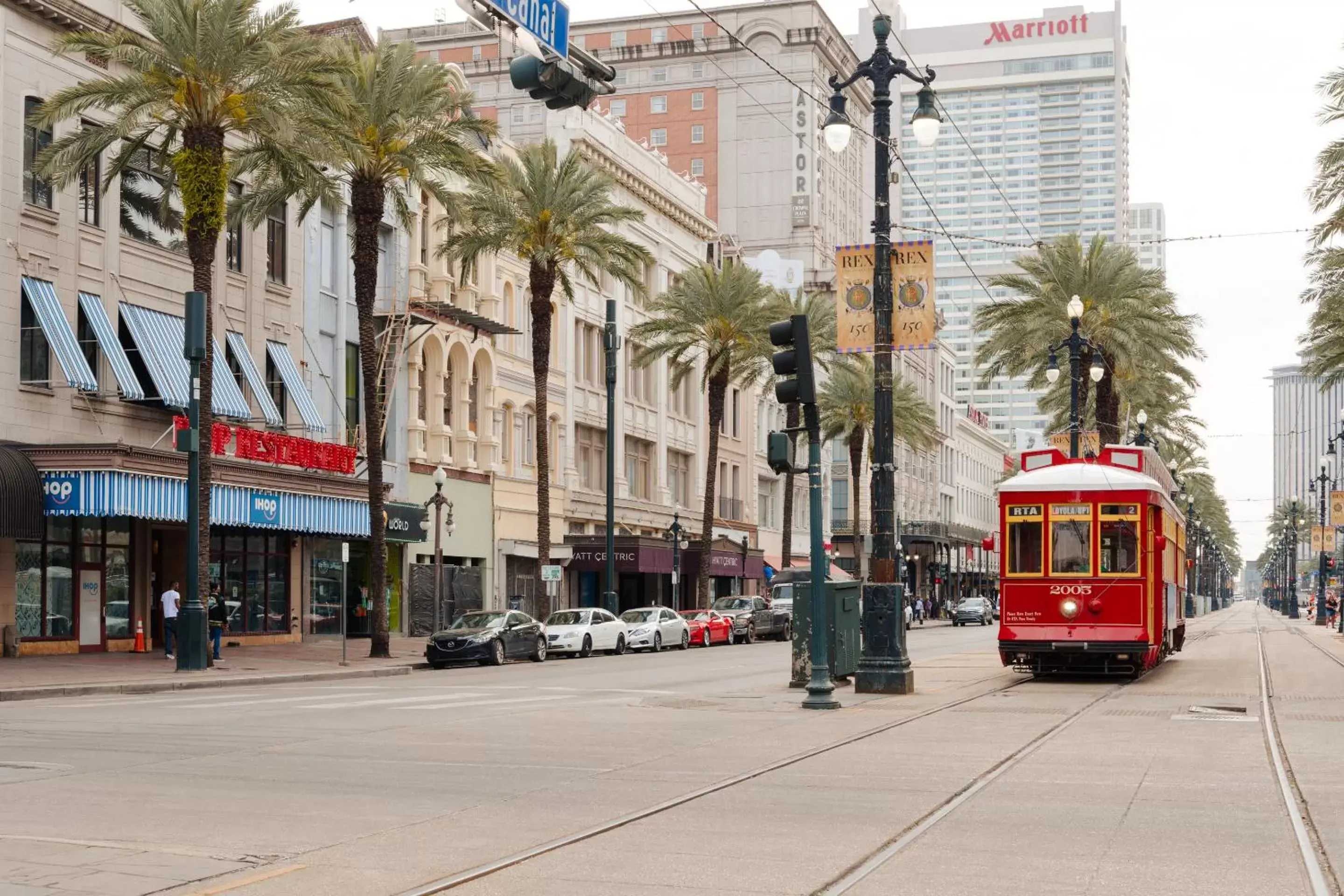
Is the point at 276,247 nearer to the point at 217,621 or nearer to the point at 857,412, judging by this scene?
the point at 217,621

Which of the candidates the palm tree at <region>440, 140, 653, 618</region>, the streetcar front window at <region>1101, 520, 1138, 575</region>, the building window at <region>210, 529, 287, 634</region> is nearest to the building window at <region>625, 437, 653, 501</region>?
the palm tree at <region>440, 140, 653, 618</region>

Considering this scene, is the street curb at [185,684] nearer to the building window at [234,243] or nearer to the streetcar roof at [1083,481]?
the building window at [234,243]

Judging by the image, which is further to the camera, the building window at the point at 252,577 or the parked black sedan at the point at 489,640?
the building window at the point at 252,577

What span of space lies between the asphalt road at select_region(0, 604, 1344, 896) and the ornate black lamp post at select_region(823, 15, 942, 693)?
4.62 feet

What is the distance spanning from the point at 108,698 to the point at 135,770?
11947 mm

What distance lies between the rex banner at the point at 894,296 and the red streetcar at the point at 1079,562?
3.72 metres

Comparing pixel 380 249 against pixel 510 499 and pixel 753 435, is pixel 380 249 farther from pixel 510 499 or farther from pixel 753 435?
pixel 753 435

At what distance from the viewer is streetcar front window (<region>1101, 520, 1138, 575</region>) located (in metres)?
25.9

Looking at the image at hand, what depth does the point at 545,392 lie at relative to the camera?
154 feet

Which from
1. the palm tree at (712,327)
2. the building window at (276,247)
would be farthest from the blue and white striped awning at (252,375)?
the palm tree at (712,327)

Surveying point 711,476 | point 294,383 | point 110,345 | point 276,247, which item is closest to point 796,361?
point 110,345

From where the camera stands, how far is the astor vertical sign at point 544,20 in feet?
41.3

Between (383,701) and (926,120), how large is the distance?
11780mm

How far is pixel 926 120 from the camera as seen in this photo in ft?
78.5
